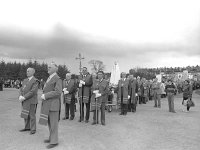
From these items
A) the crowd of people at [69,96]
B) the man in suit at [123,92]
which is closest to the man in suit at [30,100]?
the crowd of people at [69,96]

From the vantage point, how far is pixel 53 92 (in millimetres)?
6203

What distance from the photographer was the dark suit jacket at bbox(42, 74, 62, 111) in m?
6.20

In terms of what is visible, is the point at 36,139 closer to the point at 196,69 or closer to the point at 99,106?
the point at 99,106

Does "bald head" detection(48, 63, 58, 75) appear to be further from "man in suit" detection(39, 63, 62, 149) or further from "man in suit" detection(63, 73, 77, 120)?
"man in suit" detection(63, 73, 77, 120)

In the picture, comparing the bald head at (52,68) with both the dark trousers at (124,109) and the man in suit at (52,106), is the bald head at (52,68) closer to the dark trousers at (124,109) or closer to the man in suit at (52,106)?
the man in suit at (52,106)

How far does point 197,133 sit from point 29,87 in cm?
526

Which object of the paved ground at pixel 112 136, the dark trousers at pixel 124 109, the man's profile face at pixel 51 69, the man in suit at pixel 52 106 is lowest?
the paved ground at pixel 112 136

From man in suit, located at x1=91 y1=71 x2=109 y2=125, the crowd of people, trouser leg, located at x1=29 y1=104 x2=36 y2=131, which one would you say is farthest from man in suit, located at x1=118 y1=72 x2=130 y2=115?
trouser leg, located at x1=29 y1=104 x2=36 y2=131

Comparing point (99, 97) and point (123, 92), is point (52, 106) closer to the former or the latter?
point (99, 97)

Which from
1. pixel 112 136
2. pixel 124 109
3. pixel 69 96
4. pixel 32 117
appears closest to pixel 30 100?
pixel 32 117

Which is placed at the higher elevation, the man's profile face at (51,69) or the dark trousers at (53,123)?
the man's profile face at (51,69)

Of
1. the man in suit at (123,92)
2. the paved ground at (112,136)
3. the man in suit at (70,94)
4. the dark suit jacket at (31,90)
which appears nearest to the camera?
the paved ground at (112,136)

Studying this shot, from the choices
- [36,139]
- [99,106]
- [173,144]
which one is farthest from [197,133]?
[36,139]

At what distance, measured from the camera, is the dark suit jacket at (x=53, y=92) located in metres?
6.20
